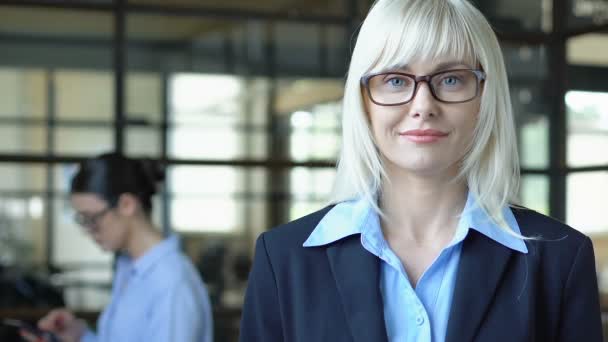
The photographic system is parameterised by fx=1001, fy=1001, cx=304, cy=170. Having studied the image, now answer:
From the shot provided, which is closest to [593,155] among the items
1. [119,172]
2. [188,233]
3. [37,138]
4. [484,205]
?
[119,172]

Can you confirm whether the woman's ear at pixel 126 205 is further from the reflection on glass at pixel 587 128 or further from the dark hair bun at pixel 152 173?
the reflection on glass at pixel 587 128

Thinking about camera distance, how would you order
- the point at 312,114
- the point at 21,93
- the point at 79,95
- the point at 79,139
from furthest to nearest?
1. the point at 312,114
2. the point at 79,95
3. the point at 21,93
4. the point at 79,139

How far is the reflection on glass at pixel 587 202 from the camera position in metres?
3.83

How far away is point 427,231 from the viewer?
1.53m

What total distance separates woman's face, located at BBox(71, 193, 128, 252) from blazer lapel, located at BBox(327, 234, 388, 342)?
166cm

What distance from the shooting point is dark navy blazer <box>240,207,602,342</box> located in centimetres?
143

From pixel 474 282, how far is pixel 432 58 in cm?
33

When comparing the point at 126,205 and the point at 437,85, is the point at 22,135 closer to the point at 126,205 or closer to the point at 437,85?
the point at 126,205

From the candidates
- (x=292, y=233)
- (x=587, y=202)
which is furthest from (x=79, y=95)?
(x=292, y=233)

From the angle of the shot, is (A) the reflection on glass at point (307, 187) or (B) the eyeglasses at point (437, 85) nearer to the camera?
(B) the eyeglasses at point (437, 85)

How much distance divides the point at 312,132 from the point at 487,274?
574 centimetres

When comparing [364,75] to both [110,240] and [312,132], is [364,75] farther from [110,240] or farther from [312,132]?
[312,132]

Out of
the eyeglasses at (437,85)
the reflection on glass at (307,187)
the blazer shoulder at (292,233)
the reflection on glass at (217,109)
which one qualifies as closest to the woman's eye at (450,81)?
the eyeglasses at (437,85)

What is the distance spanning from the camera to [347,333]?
1456 millimetres
